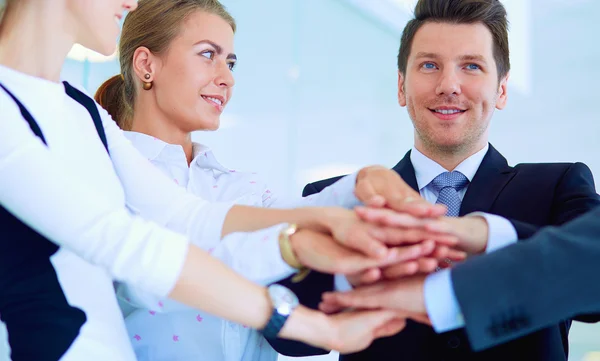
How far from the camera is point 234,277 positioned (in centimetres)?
114

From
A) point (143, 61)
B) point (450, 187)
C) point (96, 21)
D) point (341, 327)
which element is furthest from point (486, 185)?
point (143, 61)

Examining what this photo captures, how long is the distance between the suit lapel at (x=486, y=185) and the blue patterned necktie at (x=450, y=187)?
1.4 inches

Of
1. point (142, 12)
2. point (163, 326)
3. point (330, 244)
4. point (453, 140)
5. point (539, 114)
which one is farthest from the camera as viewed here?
point (539, 114)

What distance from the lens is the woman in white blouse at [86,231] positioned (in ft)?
3.46

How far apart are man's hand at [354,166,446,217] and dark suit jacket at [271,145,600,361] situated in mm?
217

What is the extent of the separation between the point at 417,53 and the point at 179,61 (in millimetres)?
722

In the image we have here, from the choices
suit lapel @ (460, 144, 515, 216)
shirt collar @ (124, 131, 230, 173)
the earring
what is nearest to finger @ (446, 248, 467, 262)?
suit lapel @ (460, 144, 515, 216)

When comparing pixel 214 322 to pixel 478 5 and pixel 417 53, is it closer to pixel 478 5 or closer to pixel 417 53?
pixel 417 53

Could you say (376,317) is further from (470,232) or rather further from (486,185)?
(486,185)

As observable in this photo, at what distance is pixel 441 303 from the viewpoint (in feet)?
4.10

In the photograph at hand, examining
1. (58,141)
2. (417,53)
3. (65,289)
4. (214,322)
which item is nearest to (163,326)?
(214,322)

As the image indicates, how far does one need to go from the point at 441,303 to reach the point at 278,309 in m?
0.31

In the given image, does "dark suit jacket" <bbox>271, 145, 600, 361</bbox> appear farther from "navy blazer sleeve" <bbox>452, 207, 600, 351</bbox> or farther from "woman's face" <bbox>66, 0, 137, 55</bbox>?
"woman's face" <bbox>66, 0, 137, 55</bbox>

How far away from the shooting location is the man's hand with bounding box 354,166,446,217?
4.36 ft
